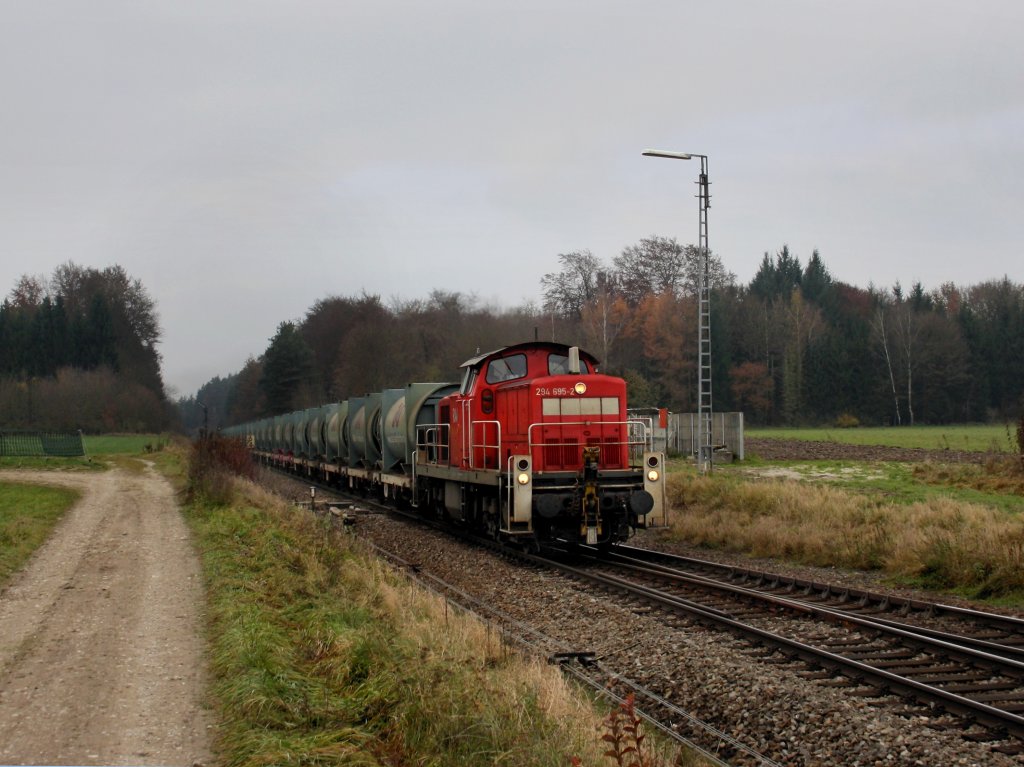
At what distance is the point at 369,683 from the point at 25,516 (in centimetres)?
1447

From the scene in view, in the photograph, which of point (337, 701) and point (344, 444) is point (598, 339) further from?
point (337, 701)

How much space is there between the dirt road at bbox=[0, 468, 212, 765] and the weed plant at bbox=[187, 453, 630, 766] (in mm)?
280

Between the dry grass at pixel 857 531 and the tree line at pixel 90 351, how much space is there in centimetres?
6438

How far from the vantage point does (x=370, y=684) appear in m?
6.36

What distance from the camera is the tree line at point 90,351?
73.4 meters

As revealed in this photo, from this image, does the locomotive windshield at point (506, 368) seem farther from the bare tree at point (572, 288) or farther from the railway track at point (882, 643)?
the bare tree at point (572, 288)

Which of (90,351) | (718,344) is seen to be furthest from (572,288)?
(90,351)

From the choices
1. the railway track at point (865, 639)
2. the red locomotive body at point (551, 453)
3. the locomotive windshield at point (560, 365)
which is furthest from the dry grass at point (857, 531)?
the locomotive windshield at point (560, 365)

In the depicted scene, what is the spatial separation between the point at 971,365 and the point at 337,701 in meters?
81.8

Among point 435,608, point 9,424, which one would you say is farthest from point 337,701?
point 9,424

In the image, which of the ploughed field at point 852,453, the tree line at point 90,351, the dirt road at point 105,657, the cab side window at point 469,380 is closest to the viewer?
the dirt road at point 105,657

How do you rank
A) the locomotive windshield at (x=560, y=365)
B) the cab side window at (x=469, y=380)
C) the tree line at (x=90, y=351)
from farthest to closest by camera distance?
the tree line at (x=90, y=351)
the cab side window at (x=469, y=380)
the locomotive windshield at (x=560, y=365)

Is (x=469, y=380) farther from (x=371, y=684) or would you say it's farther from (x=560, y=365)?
(x=371, y=684)

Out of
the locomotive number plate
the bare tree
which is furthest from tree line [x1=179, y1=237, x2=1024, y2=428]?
the locomotive number plate
